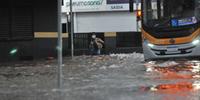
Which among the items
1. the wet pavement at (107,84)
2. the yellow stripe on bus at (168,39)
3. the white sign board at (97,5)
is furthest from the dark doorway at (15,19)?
the white sign board at (97,5)

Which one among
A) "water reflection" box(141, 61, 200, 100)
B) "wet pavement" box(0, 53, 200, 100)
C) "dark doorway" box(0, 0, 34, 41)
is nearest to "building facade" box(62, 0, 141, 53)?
"dark doorway" box(0, 0, 34, 41)

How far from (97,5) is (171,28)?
20.7 m

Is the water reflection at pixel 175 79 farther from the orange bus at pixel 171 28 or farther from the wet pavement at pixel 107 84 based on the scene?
the orange bus at pixel 171 28

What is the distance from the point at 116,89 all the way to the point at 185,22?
31.2ft

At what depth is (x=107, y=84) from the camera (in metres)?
16.9

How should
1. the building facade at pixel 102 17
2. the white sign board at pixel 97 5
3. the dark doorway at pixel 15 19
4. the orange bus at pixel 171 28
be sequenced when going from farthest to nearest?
the white sign board at pixel 97 5
the building facade at pixel 102 17
the dark doorway at pixel 15 19
the orange bus at pixel 171 28

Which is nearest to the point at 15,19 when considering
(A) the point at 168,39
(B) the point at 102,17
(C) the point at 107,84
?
(A) the point at 168,39

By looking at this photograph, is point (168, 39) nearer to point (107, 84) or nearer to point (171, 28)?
point (171, 28)

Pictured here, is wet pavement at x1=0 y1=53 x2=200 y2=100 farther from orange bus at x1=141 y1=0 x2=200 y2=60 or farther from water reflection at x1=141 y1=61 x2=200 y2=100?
orange bus at x1=141 y1=0 x2=200 y2=60

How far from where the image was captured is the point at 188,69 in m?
21.1

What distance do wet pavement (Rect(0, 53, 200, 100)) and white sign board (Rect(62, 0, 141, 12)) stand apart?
20.6m

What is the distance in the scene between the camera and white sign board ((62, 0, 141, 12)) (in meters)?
43.7

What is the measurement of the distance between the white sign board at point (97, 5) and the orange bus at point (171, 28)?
18545 mm

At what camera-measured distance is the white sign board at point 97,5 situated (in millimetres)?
43719
